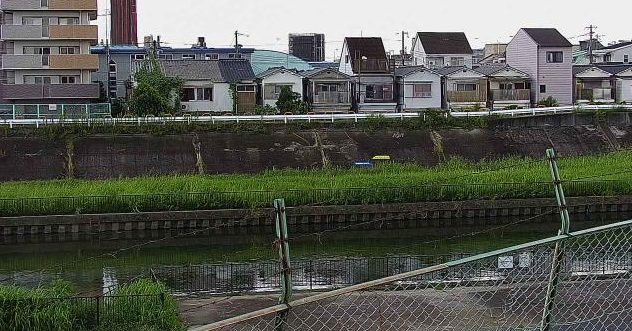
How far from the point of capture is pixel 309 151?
33.5 meters

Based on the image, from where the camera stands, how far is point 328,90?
43.7m

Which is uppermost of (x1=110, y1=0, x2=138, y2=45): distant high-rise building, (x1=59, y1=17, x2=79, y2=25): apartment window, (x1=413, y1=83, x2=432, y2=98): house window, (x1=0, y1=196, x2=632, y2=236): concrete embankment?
(x1=110, y1=0, x2=138, y2=45): distant high-rise building

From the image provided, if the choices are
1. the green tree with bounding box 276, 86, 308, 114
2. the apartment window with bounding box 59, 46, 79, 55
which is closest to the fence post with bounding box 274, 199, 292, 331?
the green tree with bounding box 276, 86, 308, 114

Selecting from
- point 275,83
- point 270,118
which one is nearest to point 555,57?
point 275,83

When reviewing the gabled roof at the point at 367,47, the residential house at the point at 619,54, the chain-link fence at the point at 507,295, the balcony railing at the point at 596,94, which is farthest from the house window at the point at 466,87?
the chain-link fence at the point at 507,295

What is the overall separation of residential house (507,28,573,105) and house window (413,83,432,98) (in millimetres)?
6154

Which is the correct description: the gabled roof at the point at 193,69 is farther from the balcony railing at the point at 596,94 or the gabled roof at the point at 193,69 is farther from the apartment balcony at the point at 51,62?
the balcony railing at the point at 596,94

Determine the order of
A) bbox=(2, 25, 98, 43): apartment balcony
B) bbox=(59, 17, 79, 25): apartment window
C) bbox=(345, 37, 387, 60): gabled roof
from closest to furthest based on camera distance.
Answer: bbox=(2, 25, 98, 43): apartment balcony < bbox=(59, 17, 79, 25): apartment window < bbox=(345, 37, 387, 60): gabled roof

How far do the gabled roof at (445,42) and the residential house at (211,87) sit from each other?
15.7m

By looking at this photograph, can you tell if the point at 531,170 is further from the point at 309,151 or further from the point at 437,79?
the point at 437,79

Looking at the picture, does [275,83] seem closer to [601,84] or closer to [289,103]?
[289,103]

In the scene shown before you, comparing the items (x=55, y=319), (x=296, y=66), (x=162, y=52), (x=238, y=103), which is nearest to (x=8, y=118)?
(x=238, y=103)

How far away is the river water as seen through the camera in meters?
17.4

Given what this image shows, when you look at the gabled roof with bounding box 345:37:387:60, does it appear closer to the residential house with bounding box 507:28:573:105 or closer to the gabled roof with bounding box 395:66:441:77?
the gabled roof with bounding box 395:66:441:77
